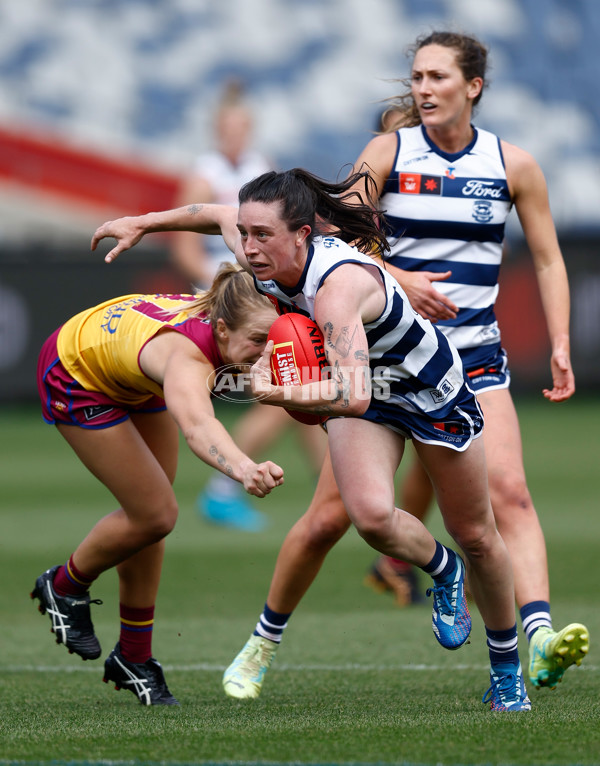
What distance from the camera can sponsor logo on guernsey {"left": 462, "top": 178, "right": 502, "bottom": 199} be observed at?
4781 millimetres

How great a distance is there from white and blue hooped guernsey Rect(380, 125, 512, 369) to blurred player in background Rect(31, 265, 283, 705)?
0.93 meters

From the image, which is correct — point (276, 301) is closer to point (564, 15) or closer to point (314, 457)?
point (314, 457)

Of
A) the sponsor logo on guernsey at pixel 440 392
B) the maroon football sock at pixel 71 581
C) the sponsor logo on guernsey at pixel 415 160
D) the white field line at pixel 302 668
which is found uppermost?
the sponsor logo on guernsey at pixel 415 160

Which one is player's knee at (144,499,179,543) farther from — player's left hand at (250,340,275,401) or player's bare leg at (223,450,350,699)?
player's left hand at (250,340,275,401)

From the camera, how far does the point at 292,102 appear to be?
22203mm

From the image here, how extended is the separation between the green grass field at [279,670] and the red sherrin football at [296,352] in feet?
3.38

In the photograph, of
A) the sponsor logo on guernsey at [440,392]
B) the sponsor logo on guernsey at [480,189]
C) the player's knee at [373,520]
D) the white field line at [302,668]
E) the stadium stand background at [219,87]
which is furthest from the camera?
the stadium stand background at [219,87]

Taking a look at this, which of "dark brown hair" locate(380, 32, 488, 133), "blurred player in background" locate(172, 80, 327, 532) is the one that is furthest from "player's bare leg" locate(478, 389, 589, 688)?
"blurred player in background" locate(172, 80, 327, 532)

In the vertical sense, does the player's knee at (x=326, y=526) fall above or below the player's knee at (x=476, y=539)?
below

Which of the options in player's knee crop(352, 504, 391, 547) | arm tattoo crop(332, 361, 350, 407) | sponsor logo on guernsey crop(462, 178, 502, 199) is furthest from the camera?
sponsor logo on guernsey crop(462, 178, 502, 199)

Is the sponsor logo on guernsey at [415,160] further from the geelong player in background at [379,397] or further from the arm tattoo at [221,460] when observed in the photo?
the arm tattoo at [221,460]

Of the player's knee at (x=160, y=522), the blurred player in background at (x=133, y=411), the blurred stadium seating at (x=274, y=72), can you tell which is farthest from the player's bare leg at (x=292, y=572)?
the blurred stadium seating at (x=274, y=72)

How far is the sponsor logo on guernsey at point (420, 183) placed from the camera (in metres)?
4.79

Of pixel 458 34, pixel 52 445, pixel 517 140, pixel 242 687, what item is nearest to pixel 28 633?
pixel 242 687
